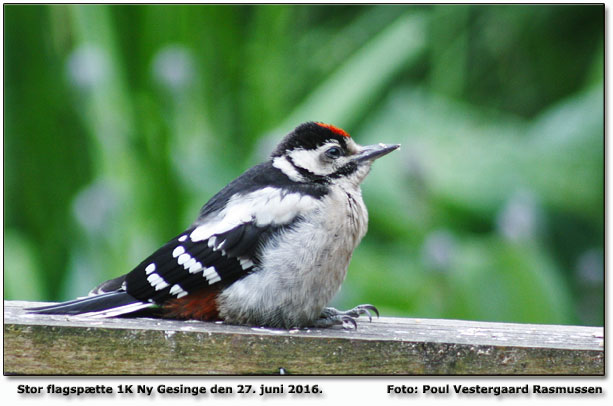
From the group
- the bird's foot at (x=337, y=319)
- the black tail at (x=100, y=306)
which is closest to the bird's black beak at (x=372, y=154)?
the bird's foot at (x=337, y=319)

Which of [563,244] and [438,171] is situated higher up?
[438,171]

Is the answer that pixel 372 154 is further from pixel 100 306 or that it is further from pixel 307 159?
pixel 100 306

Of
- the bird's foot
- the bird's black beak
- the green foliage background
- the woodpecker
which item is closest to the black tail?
the woodpecker

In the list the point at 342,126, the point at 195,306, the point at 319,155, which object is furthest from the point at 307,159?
the point at 342,126

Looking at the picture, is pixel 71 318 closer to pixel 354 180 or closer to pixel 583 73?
pixel 354 180

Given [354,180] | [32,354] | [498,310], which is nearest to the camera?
[32,354]

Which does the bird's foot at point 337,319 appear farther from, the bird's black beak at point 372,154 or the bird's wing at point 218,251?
the bird's black beak at point 372,154

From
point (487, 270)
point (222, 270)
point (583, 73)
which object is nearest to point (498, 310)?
point (487, 270)
